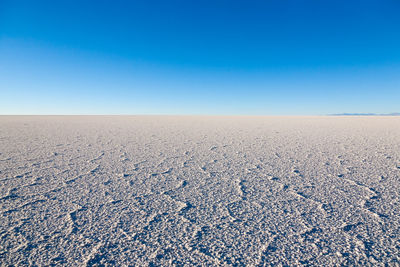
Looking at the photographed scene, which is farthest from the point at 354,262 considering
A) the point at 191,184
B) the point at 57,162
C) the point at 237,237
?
the point at 57,162

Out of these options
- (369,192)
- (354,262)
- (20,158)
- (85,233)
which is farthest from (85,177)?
(369,192)

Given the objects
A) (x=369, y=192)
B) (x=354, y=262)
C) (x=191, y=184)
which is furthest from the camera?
(x=191, y=184)

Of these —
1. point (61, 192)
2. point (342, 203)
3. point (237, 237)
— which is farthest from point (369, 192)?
point (61, 192)

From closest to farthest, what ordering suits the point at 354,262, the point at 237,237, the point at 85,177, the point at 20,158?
the point at 354,262 → the point at 237,237 → the point at 85,177 → the point at 20,158

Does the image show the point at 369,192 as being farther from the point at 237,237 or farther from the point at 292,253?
the point at 237,237

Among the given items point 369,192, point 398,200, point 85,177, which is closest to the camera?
point 398,200

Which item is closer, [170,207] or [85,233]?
[85,233]

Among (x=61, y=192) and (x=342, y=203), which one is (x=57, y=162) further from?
(x=342, y=203)

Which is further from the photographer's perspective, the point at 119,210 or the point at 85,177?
the point at 85,177

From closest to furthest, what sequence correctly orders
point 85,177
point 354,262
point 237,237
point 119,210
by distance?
point 354,262 → point 237,237 → point 119,210 → point 85,177
